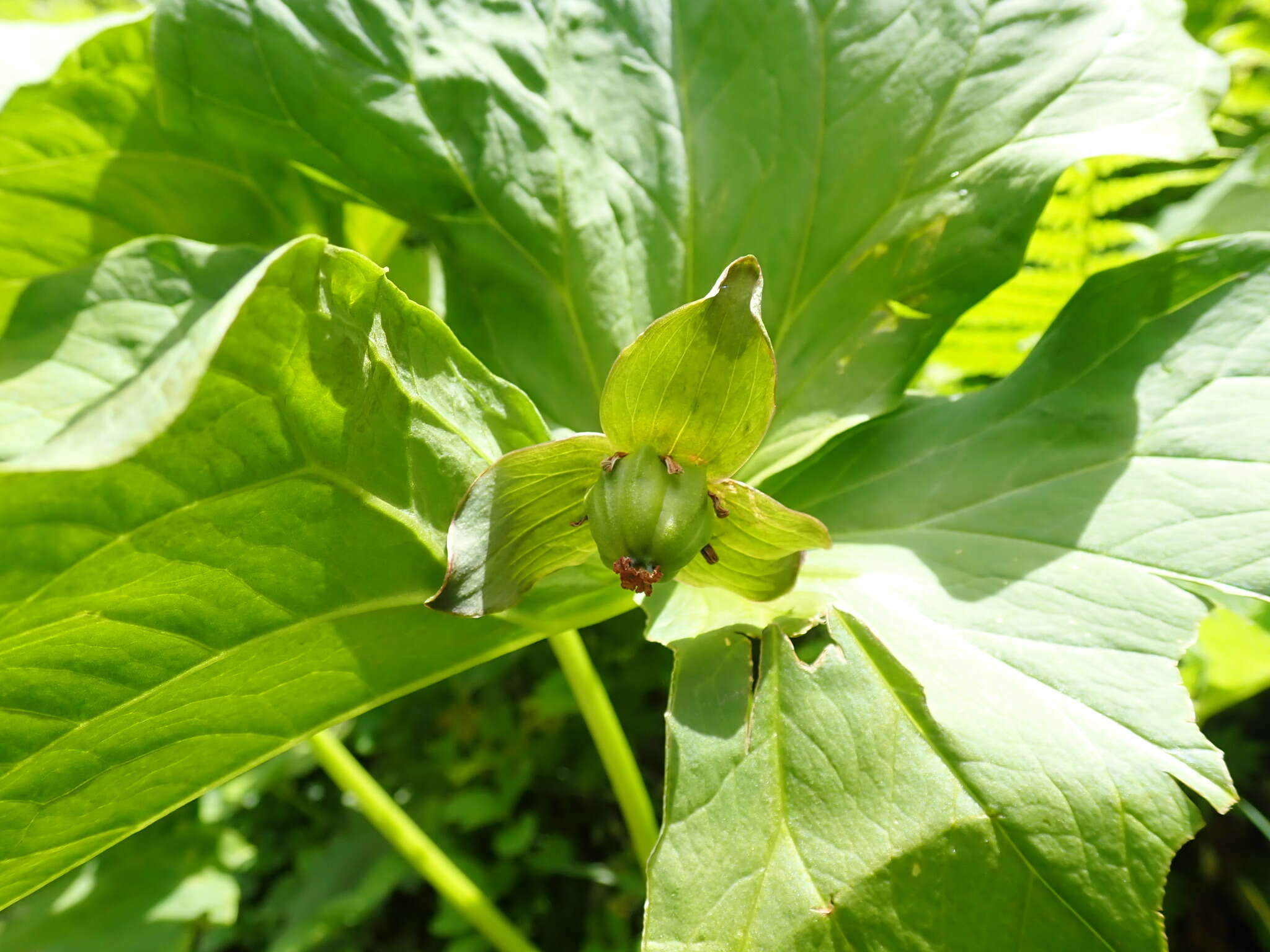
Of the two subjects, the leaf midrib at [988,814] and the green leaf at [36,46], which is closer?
the leaf midrib at [988,814]

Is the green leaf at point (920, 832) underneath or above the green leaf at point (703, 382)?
underneath

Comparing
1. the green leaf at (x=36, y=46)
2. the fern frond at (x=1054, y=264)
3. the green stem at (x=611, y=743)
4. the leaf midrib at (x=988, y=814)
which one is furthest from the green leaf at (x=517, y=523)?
the fern frond at (x=1054, y=264)

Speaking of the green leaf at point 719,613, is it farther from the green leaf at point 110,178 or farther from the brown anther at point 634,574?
the green leaf at point 110,178

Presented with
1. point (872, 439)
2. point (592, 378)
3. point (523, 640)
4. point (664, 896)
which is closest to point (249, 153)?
point (592, 378)

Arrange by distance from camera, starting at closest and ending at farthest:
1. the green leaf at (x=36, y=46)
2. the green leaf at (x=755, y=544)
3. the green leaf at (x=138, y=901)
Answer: the green leaf at (x=755, y=544) < the green leaf at (x=36, y=46) < the green leaf at (x=138, y=901)

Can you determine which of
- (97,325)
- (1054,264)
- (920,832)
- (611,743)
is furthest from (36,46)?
(1054,264)

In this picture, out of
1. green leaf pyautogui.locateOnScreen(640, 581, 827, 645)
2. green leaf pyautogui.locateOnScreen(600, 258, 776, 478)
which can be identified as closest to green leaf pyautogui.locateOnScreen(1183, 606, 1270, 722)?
green leaf pyautogui.locateOnScreen(640, 581, 827, 645)

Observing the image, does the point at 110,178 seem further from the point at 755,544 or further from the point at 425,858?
the point at 425,858

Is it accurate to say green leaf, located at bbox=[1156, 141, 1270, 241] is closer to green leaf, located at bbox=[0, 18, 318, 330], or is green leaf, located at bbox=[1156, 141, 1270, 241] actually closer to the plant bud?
the plant bud
